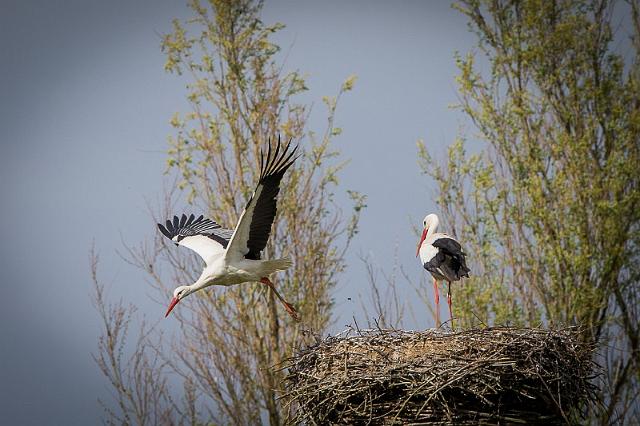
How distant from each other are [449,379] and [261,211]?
2.52 metres

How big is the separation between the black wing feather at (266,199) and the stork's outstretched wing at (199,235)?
0.89 meters

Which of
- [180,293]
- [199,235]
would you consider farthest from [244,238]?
[199,235]

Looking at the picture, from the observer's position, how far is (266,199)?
829cm

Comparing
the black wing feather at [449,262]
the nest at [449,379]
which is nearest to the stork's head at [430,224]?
the black wing feather at [449,262]

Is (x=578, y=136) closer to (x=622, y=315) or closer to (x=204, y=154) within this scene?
(x=622, y=315)

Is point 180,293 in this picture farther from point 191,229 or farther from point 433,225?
point 433,225

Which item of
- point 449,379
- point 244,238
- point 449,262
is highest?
point 244,238

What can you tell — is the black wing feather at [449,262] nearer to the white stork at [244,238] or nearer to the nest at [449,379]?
the white stork at [244,238]

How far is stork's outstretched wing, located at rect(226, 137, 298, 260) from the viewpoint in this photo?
26.5 ft

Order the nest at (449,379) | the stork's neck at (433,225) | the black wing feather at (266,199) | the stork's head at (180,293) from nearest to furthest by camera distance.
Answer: the nest at (449,379) < the black wing feather at (266,199) < the stork's head at (180,293) < the stork's neck at (433,225)

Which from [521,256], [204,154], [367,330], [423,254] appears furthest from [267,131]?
[367,330]

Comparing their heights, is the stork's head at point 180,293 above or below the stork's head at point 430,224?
below

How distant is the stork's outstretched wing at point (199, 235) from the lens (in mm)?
10047

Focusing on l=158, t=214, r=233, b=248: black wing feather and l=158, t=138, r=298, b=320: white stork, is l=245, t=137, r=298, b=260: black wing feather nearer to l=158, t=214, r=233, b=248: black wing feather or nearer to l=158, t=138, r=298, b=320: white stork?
l=158, t=138, r=298, b=320: white stork
